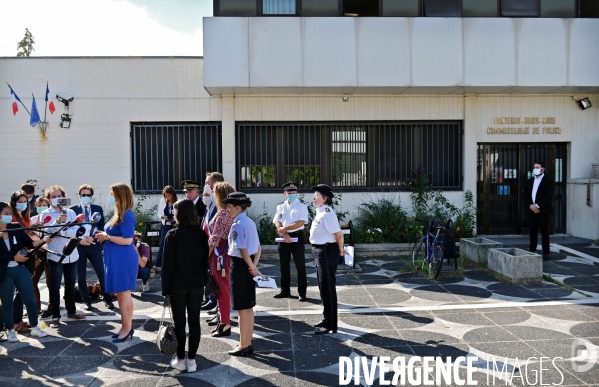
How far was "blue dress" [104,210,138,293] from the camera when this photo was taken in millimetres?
6227

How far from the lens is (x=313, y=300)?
824cm

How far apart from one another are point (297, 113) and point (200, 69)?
275 centimetres

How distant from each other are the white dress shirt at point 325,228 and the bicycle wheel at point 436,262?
345 cm

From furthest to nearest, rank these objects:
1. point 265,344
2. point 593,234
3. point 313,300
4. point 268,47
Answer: point 593,234 < point 268,47 < point 313,300 < point 265,344

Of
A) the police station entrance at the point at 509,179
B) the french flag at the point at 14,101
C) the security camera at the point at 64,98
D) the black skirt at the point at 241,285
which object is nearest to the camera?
the black skirt at the point at 241,285

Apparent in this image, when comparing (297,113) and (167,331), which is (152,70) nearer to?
(297,113)

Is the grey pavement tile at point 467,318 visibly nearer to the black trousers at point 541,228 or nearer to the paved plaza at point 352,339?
the paved plaza at point 352,339

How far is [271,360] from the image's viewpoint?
570cm

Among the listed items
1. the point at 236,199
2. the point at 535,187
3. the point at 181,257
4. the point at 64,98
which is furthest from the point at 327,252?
the point at 64,98

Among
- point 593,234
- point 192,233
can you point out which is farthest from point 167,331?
point 593,234

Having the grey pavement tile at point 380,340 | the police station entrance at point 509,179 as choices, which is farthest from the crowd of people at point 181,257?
the police station entrance at point 509,179

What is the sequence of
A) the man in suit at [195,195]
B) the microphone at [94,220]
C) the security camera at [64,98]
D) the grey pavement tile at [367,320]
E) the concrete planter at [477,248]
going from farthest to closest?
the security camera at [64,98], the concrete planter at [477,248], the man in suit at [195,195], the microphone at [94,220], the grey pavement tile at [367,320]

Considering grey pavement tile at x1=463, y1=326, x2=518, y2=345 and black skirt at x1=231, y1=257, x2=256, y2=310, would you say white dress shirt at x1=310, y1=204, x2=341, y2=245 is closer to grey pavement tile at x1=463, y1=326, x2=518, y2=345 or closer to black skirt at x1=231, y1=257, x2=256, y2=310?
black skirt at x1=231, y1=257, x2=256, y2=310

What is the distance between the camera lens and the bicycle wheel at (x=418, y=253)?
1003 cm
